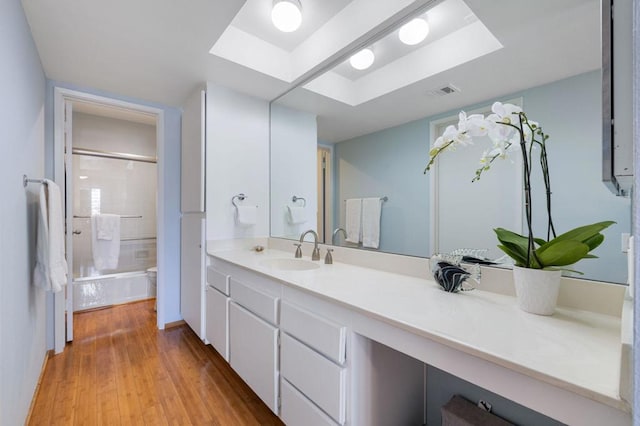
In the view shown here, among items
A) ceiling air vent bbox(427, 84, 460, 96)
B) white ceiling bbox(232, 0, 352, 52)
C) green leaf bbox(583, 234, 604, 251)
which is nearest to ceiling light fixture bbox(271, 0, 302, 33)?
white ceiling bbox(232, 0, 352, 52)

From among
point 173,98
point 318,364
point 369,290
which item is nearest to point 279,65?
point 173,98

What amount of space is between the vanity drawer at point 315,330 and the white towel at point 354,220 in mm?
669

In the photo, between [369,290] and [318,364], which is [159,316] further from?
[369,290]

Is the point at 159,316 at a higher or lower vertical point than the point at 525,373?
lower

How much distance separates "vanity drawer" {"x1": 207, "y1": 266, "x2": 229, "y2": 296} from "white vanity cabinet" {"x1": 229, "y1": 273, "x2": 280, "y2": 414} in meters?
0.08

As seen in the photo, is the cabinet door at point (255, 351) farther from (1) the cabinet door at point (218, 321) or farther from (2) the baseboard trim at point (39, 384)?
(2) the baseboard trim at point (39, 384)

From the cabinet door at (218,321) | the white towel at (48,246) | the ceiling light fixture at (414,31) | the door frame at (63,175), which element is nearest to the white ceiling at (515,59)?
the ceiling light fixture at (414,31)

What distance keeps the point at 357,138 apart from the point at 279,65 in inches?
34.7

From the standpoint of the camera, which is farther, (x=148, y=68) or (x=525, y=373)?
(x=148, y=68)

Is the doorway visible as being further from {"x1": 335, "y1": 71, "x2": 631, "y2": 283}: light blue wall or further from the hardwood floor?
the hardwood floor

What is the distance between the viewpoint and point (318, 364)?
1.10 m

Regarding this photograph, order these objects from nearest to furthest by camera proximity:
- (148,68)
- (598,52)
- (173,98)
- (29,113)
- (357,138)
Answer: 1. (598,52)
2. (29,113)
3. (357,138)
4. (148,68)
5. (173,98)

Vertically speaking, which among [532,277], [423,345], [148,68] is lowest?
[423,345]

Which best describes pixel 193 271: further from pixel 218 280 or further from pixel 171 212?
pixel 171 212
